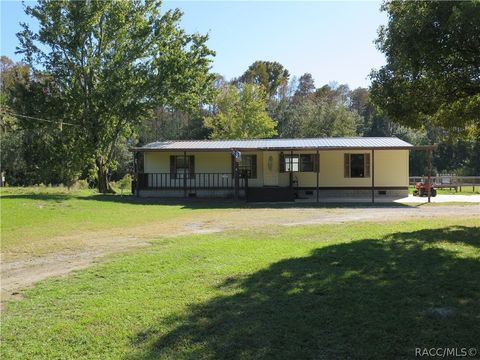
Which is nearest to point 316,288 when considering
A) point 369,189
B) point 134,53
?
point 369,189

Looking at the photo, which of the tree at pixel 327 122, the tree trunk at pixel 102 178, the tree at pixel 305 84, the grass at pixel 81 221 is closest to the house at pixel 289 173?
the grass at pixel 81 221

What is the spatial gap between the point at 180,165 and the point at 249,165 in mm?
3657

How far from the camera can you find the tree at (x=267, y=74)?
6044 centimetres

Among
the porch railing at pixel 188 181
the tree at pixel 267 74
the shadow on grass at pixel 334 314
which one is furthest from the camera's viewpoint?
the tree at pixel 267 74

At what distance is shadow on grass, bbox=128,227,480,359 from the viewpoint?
3879mm

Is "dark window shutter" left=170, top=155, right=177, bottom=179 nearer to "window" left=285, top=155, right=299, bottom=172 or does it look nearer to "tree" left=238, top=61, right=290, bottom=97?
"window" left=285, top=155, right=299, bottom=172

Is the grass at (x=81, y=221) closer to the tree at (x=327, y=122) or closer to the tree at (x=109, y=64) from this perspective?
the tree at (x=109, y=64)

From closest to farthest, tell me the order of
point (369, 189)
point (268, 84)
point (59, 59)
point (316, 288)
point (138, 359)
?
point (138, 359) → point (316, 288) → point (369, 189) → point (59, 59) → point (268, 84)

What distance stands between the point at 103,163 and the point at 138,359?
25426mm

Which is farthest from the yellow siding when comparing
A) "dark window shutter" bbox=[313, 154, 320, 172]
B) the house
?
"dark window shutter" bbox=[313, 154, 320, 172]

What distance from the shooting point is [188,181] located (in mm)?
24312

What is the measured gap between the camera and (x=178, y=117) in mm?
62406

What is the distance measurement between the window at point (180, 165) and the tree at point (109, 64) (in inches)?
154

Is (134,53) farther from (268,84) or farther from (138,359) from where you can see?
(268,84)
